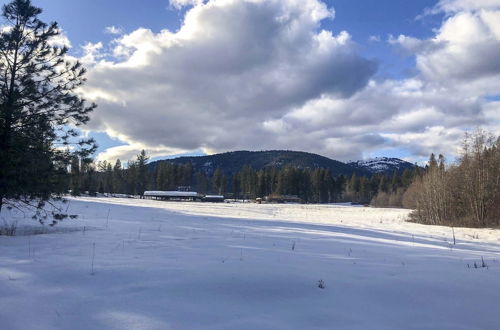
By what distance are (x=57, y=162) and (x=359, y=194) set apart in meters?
135

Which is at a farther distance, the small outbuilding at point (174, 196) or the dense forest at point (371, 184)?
the small outbuilding at point (174, 196)

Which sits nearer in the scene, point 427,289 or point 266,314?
point 266,314

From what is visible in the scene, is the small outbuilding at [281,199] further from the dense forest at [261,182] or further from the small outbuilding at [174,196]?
the small outbuilding at [174,196]

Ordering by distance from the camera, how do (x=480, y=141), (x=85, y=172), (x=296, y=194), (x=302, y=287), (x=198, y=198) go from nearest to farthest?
Answer: (x=302, y=287)
(x=85, y=172)
(x=480, y=141)
(x=198, y=198)
(x=296, y=194)

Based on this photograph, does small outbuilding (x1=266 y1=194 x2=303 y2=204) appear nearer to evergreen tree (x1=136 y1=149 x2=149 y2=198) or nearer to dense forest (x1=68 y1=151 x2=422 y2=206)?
dense forest (x1=68 y1=151 x2=422 y2=206)

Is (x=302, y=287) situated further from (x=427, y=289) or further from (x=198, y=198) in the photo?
(x=198, y=198)

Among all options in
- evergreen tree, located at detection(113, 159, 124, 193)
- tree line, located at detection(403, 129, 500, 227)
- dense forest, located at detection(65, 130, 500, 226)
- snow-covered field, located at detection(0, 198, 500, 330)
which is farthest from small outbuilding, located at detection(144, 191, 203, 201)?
snow-covered field, located at detection(0, 198, 500, 330)

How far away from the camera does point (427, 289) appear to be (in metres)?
5.73

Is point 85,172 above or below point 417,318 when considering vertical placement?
above

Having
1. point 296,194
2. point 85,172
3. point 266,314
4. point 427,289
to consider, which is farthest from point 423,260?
point 296,194

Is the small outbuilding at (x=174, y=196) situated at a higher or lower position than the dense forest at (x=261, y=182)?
lower

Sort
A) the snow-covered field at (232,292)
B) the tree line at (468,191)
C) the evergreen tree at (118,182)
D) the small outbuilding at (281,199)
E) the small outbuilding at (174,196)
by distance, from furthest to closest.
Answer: the evergreen tree at (118,182), the small outbuilding at (281,199), the small outbuilding at (174,196), the tree line at (468,191), the snow-covered field at (232,292)

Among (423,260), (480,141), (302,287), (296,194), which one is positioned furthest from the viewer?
(296,194)

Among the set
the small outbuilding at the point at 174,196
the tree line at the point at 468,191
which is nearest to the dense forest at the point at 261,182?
the small outbuilding at the point at 174,196
